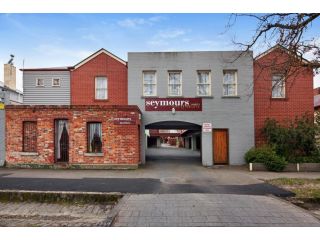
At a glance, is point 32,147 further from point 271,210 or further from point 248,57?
point 248,57

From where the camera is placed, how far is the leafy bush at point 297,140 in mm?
15672

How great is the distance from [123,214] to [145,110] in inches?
437

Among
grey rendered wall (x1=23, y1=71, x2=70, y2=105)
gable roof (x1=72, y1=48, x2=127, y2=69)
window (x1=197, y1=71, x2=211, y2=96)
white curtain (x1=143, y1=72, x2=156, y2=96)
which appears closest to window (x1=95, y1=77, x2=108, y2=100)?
gable roof (x1=72, y1=48, x2=127, y2=69)

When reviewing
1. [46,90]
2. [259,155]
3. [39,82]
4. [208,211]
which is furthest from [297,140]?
[39,82]

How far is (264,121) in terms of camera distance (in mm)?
17500

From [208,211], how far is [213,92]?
11.5 metres

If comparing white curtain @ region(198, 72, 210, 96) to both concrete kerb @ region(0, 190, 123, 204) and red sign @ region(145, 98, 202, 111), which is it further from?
concrete kerb @ region(0, 190, 123, 204)

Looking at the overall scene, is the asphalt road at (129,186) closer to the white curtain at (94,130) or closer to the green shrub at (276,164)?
the white curtain at (94,130)

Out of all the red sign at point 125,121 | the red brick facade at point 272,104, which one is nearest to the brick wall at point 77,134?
the red sign at point 125,121

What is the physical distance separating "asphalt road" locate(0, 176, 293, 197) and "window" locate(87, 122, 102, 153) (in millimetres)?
3798

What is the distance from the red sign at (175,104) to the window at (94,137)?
359cm

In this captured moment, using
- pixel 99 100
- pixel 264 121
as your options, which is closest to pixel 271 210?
pixel 264 121

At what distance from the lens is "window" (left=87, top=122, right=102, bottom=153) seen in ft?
48.4

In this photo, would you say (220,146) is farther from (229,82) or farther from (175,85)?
(175,85)
